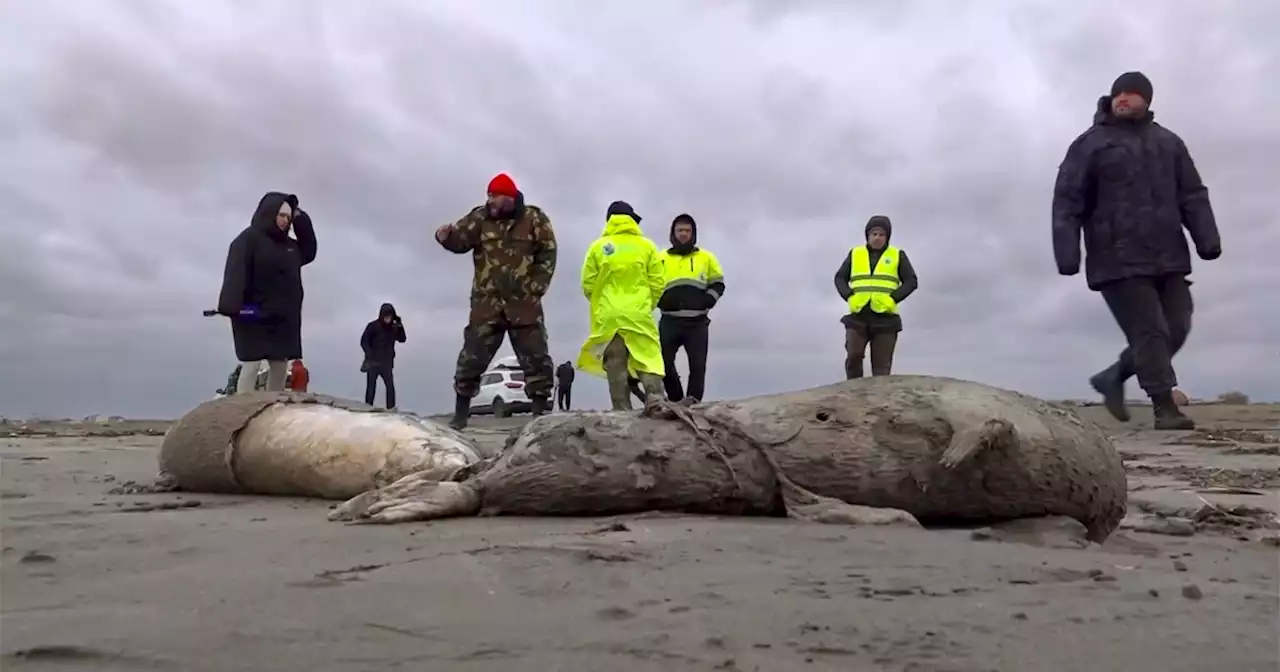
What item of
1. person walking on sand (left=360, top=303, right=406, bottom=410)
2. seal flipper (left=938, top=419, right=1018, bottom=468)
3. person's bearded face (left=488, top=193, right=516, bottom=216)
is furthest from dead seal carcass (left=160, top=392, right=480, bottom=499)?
person walking on sand (left=360, top=303, right=406, bottom=410)

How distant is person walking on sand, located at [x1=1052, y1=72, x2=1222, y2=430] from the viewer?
291 inches

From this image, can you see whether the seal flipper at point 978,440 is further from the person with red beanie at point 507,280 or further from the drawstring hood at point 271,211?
the drawstring hood at point 271,211

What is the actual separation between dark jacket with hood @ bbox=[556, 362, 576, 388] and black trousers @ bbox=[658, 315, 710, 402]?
11.5m

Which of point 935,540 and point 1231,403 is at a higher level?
point 1231,403

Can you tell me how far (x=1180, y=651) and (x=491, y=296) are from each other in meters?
6.32

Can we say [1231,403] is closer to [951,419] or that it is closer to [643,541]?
[951,419]

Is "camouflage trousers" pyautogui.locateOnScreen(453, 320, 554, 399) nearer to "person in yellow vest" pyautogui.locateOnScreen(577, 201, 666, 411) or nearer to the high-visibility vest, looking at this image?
"person in yellow vest" pyautogui.locateOnScreen(577, 201, 666, 411)

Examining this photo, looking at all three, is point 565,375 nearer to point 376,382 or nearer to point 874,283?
point 376,382

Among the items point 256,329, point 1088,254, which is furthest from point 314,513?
point 1088,254

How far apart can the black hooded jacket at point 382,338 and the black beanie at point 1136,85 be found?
40.3ft

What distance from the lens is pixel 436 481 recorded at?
10.9ft

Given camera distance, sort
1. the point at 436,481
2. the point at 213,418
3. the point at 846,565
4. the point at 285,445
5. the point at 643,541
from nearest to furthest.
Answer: the point at 846,565, the point at 643,541, the point at 436,481, the point at 285,445, the point at 213,418

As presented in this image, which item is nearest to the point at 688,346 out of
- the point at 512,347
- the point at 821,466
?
the point at 512,347

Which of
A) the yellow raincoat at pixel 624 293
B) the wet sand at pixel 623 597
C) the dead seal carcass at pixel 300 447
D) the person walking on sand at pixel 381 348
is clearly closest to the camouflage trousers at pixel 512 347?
the yellow raincoat at pixel 624 293
